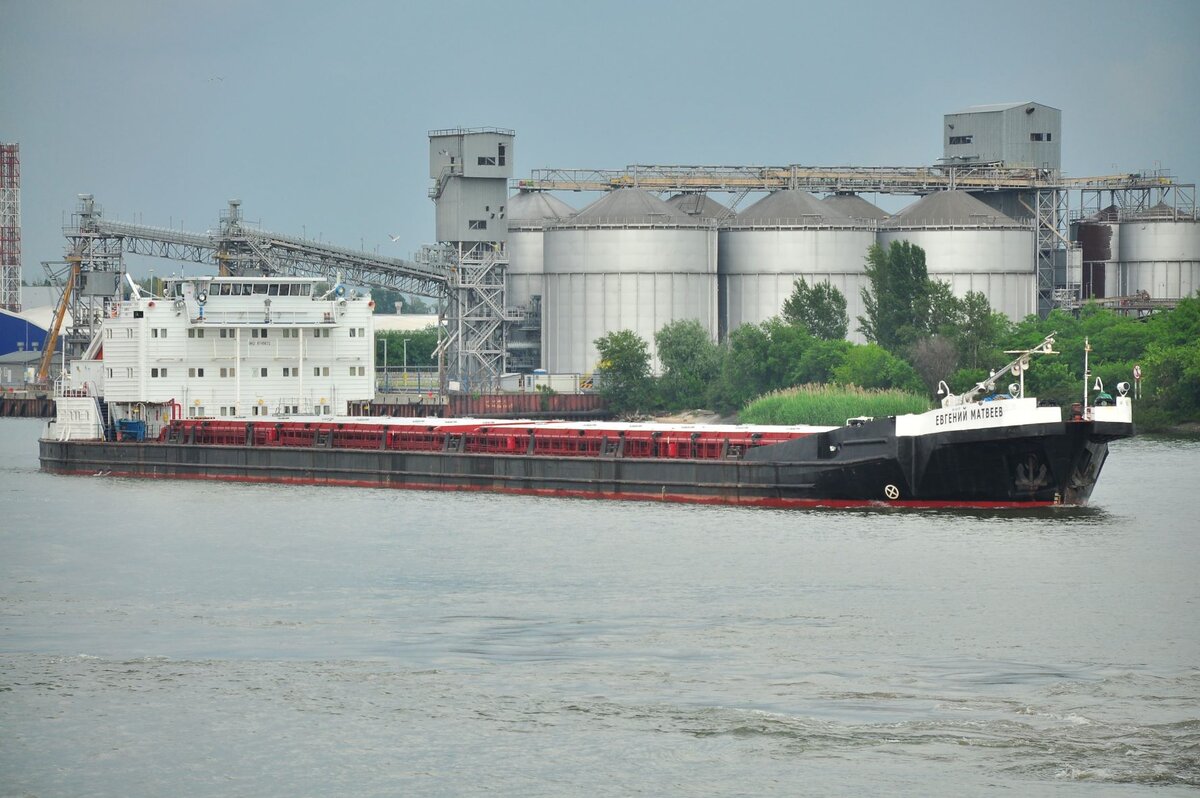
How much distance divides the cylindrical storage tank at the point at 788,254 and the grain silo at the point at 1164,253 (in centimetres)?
2226

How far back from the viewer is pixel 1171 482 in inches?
2392

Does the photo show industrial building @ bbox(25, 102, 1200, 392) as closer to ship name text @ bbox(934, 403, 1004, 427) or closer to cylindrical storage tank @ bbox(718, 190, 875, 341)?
cylindrical storage tank @ bbox(718, 190, 875, 341)

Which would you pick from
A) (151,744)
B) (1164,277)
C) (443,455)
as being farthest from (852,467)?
(1164,277)

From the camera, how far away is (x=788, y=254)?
11319 cm

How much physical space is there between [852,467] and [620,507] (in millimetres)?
7436

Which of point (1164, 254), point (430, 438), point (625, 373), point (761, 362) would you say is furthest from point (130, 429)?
point (1164, 254)

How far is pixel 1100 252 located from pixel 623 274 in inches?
1512

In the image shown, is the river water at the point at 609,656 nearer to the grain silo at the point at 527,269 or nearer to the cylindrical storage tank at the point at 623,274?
the cylindrical storage tank at the point at 623,274

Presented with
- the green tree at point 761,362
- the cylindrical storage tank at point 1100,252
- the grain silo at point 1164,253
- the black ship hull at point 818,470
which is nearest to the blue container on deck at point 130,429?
the black ship hull at point 818,470

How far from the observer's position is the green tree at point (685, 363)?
347 ft

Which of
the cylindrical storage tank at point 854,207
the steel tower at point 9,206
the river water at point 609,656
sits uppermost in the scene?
the steel tower at point 9,206

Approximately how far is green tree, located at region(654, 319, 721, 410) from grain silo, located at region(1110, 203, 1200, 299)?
1423 inches

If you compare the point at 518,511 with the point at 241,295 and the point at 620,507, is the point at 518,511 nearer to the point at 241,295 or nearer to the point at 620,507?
the point at 620,507

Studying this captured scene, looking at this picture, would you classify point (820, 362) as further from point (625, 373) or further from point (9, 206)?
point (9, 206)
